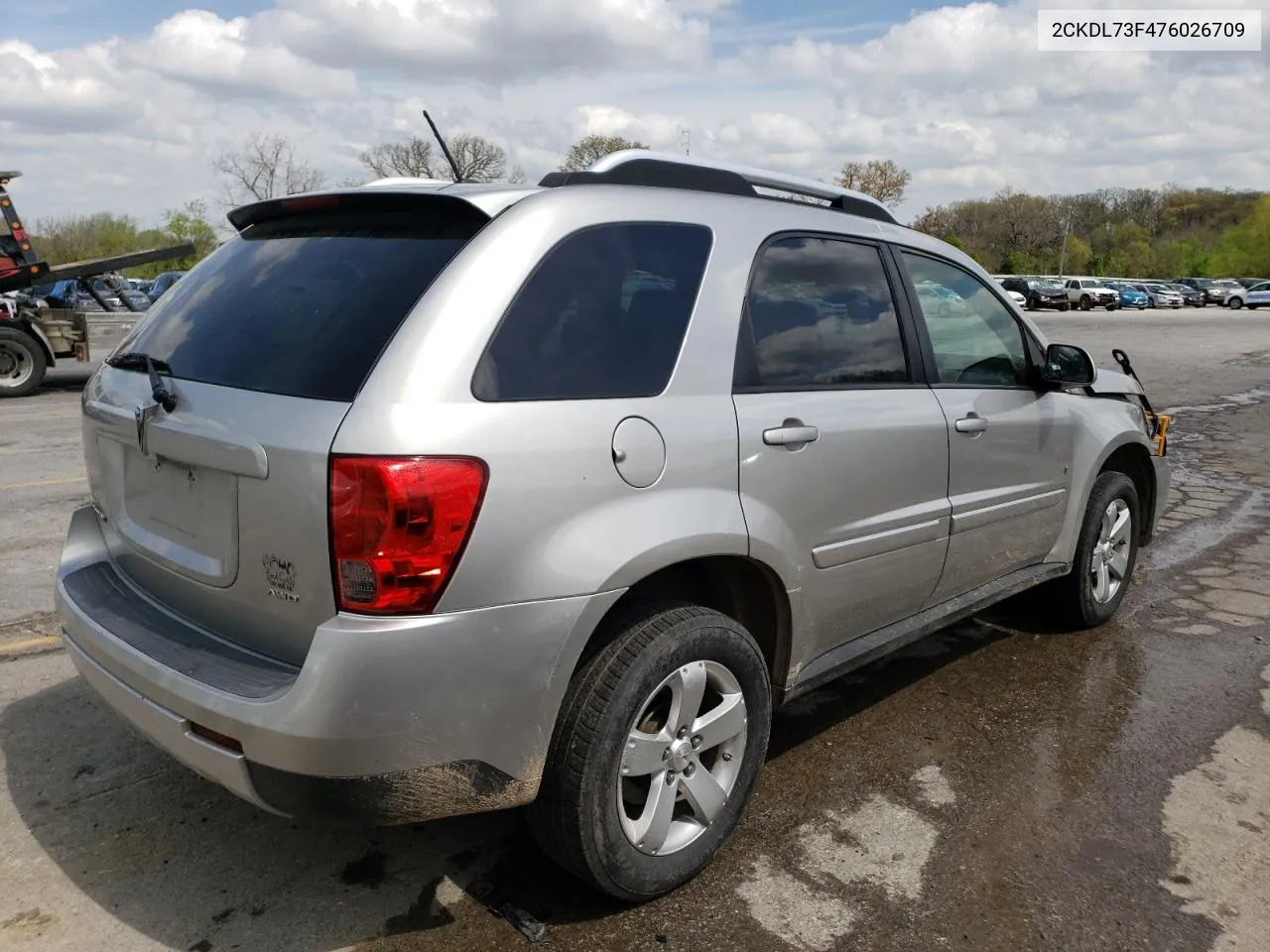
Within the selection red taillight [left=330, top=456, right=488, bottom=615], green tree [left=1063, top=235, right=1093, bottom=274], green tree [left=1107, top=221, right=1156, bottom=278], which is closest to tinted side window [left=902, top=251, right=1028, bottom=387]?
red taillight [left=330, top=456, right=488, bottom=615]

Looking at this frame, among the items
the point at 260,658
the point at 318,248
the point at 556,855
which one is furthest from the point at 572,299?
the point at 556,855

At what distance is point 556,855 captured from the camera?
8.27 ft

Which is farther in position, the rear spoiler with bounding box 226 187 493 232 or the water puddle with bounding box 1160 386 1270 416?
the water puddle with bounding box 1160 386 1270 416

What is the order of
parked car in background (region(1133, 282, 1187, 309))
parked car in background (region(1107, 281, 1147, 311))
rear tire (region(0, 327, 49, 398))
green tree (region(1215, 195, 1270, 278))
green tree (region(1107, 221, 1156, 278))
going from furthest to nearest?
green tree (region(1215, 195, 1270, 278))
green tree (region(1107, 221, 1156, 278))
parked car in background (region(1133, 282, 1187, 309))
parked car in background (region(1107, 281, 1147, 311))
rear tire (region(0, 327, 49, 398))

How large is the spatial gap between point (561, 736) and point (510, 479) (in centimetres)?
64

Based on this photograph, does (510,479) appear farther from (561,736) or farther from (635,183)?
(635,183)

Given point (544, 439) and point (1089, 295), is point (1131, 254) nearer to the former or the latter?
point (1089, 295)

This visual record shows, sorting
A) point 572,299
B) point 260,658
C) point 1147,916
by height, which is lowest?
point 1147,916

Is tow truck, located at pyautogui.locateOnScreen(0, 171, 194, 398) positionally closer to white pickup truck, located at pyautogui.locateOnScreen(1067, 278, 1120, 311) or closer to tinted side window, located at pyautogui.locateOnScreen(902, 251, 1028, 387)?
tinted side window, located at pyautogui.locateOnScreen(902, 251, 1028, 387)

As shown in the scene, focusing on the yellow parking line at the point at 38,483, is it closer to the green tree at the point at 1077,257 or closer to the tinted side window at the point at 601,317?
the tinted side window at the point at 601,317

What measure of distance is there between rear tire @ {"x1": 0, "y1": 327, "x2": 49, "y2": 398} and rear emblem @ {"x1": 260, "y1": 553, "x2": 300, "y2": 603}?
13.3 meters

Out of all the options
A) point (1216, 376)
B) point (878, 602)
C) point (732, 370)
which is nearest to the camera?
point (732, 370)

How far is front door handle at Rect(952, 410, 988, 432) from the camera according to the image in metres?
3.56

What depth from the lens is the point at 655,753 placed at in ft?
8.45
